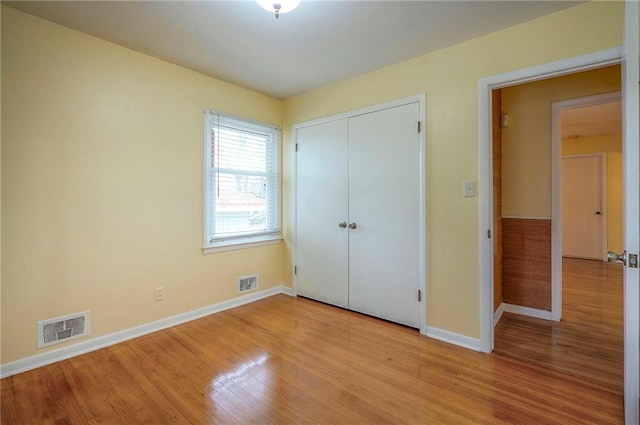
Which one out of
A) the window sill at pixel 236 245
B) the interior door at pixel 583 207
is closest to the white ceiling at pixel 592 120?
the interior door at pixel 583 207

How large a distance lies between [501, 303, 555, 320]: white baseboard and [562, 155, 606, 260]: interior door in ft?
12.9

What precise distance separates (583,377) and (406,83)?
256cm

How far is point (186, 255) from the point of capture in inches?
116

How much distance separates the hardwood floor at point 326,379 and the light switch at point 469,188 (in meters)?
1.23

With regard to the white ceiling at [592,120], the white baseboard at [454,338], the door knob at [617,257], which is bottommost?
the white baseboard at [454,338]

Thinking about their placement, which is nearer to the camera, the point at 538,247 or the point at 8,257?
the point at 8,257

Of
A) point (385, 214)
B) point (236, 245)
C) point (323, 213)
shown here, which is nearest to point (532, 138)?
point (385, 214)

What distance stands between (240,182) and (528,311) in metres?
3.33

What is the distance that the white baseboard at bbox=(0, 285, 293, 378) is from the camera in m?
2.05

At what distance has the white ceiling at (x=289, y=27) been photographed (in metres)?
1.97

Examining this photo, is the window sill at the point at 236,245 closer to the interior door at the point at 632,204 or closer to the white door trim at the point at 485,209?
the white door trim at the point at 485,209

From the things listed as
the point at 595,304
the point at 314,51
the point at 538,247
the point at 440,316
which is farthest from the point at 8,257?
the point at 595,304

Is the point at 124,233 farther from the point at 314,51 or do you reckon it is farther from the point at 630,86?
the point at 630,86

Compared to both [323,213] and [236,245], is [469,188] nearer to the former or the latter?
[323,213]
